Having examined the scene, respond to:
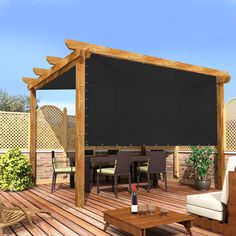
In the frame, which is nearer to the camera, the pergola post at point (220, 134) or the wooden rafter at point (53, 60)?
the wooden rafter at point (53, 60)

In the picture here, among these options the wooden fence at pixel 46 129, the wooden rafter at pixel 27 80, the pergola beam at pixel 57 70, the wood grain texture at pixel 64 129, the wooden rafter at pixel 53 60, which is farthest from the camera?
the wood grain texture at pixel 64 129

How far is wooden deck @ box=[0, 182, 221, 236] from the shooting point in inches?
161

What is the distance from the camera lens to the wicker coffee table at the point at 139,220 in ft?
11.1

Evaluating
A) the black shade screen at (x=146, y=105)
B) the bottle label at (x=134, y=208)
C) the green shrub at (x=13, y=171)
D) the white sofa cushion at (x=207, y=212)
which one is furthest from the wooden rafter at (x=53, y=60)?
the white sofa cushion at (x=207, y=212)

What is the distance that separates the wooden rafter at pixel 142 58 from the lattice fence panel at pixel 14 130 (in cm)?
364

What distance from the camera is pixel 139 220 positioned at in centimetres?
356

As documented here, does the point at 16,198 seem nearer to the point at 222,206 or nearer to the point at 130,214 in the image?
the point at 130,214

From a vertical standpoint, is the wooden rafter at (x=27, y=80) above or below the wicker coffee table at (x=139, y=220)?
above

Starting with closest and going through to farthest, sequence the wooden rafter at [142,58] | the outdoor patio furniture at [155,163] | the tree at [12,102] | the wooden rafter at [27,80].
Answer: the wooden rafter at [142,58]
the outdoor patio furniture at [155,163]
the wooden rafter at [27,80]
the tree at [12,102]

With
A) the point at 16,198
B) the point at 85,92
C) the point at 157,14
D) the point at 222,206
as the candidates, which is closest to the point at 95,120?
the point at 85,92

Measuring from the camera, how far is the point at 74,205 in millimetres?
5746

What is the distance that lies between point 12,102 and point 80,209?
20968 millimetres

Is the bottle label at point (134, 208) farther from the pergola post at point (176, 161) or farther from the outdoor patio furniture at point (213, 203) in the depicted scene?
the pergola post at point (176, 161)

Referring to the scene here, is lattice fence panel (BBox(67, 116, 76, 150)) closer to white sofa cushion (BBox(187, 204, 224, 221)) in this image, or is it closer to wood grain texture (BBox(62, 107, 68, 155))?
wood grain texture (BBox(62, 107, 68, 155))
